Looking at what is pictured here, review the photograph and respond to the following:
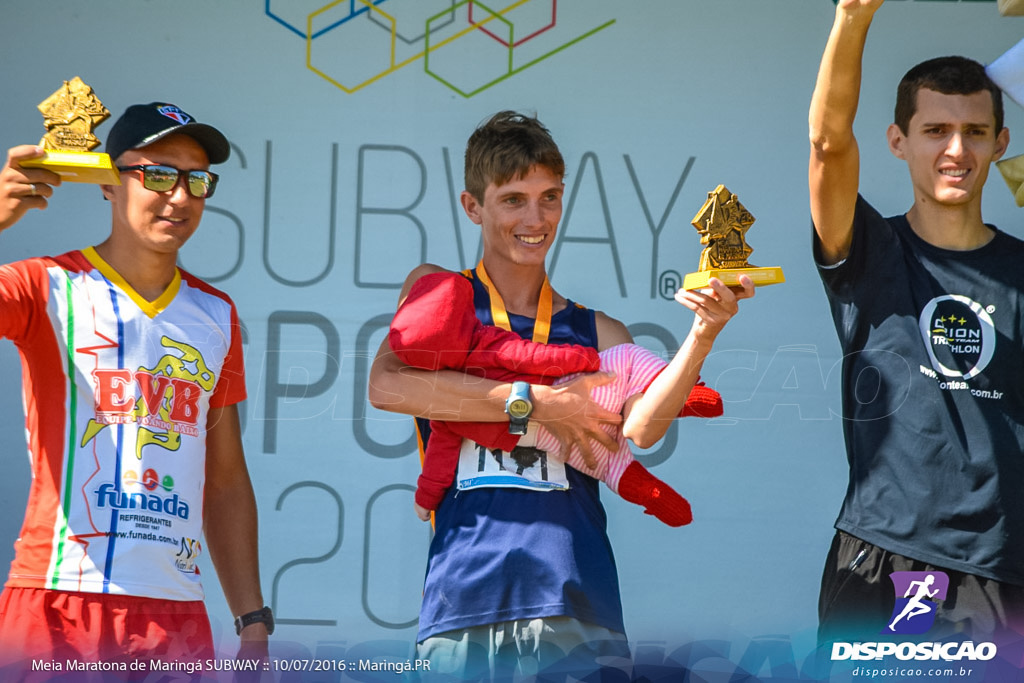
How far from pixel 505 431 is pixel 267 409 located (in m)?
1.16

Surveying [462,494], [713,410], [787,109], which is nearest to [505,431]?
[462,494]

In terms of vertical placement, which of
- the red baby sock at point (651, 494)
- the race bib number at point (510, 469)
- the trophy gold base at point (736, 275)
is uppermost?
the trophy gold base at point (736, 275)

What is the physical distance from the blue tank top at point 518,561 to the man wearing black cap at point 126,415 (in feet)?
1.71

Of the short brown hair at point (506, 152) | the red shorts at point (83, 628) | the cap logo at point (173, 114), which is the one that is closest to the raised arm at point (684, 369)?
the short brown hair at point (506, 152)

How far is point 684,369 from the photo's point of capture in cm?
245

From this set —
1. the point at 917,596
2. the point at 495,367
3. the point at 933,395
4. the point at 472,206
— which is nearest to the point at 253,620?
the point at 495,367

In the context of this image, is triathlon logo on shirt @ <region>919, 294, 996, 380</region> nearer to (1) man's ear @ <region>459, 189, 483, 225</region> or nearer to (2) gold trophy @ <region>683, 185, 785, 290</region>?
(2) gold trophy @ <region>683, 185, 785, 290</region>

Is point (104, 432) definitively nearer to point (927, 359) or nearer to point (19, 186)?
point (19, 186)

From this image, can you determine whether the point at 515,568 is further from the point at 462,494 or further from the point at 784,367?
the point at 784,367

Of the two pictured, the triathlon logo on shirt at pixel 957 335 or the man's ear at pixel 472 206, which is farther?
the man's ear at pixel 472 206

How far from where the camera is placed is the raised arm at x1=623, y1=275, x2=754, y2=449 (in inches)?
93.4

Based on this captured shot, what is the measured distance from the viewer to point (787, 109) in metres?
3.53

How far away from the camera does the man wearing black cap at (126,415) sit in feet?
7.98

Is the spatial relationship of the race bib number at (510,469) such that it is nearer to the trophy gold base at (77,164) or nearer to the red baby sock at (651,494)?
the red baby sock at (651,494)
